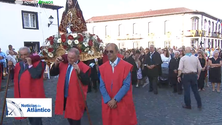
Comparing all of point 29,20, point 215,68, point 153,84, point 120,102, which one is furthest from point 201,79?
point 29,20

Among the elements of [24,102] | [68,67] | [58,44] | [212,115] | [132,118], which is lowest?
[212,115]

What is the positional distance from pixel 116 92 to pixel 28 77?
5.70 feet

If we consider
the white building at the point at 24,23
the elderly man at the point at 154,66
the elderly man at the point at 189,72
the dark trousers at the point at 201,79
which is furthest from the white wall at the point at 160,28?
the elderly man at the point at 189,72

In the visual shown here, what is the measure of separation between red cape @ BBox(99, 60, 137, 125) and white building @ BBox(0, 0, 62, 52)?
14797 mm

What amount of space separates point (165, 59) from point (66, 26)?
5.40m

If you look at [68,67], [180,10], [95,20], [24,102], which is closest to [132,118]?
[68,67]

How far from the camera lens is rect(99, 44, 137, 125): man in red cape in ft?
11.0

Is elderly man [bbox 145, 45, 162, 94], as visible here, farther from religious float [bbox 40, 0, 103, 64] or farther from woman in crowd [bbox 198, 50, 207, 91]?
religious float [bbox 40, 0, 103, 64]

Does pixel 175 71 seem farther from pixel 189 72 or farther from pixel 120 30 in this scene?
pixel 120 30

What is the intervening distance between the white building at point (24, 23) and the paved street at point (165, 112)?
9900 mm

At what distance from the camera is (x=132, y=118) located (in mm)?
3453

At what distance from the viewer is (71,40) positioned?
4.94 m

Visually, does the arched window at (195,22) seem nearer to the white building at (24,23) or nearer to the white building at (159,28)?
the white building at (159,28)

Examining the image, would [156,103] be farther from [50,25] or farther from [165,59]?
[50,25]
